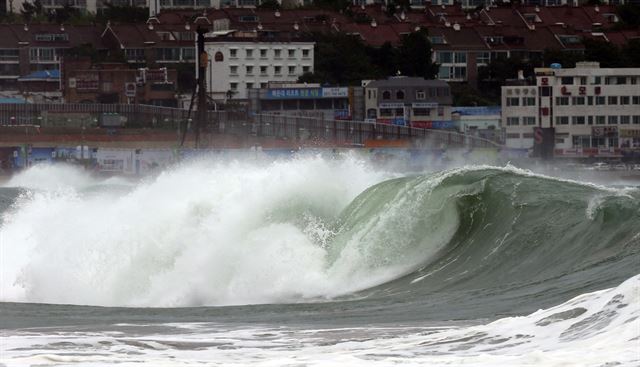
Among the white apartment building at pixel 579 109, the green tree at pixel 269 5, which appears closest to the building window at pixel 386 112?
the white apartment building at pixel 579 109

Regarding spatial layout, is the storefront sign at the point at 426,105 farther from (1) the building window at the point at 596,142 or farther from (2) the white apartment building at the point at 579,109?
(1) the building window at the point at 596,142

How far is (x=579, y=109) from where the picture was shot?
285 ft

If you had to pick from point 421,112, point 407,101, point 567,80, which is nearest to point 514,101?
point 567,80

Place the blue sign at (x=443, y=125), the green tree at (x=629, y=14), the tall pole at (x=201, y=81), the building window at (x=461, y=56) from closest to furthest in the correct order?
the tall pole at (x=201, y=81), the blue sign at (x=443, y=125), the building window at (x=461, y=56), the green tree at (x=629, y=14)

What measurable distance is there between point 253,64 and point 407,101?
47.5 ft

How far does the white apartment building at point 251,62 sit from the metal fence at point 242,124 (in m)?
8.48

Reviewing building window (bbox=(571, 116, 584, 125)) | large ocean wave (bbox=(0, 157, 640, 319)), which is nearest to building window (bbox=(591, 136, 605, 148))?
building window (bbox=(571, 116, 584, 125))

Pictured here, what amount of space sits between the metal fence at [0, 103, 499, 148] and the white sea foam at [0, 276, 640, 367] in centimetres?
6414

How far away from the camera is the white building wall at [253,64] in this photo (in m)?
103

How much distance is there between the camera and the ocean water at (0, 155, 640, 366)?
1750cm

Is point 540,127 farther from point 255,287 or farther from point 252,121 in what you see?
point 255,287

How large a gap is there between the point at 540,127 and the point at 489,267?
61.4 m

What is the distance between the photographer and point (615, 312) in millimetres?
17422

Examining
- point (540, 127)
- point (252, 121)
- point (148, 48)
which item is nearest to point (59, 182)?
point (252, 121)
